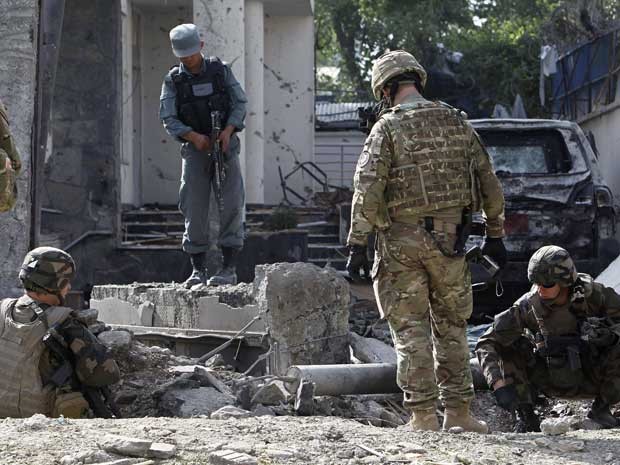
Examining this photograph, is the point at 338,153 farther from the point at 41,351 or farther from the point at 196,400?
the point at 41,351

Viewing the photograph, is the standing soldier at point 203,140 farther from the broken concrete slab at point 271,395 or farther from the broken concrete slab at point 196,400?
the broken concrete slab at point 271,395

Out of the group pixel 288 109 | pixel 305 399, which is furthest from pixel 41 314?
pixel 288 109

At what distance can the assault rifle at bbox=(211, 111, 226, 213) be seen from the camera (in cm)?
825

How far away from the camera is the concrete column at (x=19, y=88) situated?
807 centimetres

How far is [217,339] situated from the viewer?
7715 millimetres

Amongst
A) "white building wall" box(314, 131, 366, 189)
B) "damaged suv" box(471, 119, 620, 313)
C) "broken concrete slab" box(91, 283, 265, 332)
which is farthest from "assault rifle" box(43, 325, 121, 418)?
"white building wall" box(314, 131, 366, 189)

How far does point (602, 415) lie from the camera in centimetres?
643

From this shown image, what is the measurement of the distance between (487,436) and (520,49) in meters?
21.4

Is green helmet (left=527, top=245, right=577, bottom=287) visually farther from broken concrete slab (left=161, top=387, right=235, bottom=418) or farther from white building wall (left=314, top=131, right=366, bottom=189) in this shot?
white building wall (left=314, top=131, right=366, bottom=189)

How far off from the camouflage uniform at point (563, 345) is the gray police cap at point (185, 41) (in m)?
2.85

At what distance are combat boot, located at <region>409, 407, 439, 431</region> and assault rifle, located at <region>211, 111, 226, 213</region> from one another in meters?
3.27

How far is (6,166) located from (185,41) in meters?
2.43

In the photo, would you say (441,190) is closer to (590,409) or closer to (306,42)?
(590,409)

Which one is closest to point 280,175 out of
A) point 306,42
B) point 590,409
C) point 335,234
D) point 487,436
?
point 306,42
